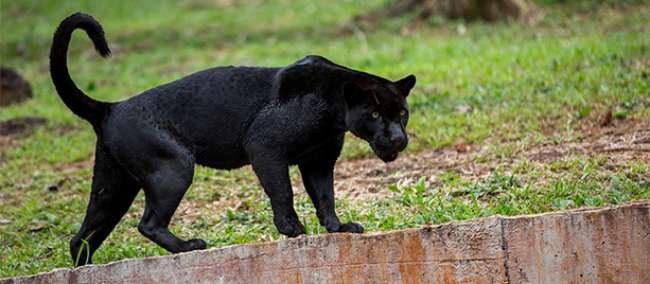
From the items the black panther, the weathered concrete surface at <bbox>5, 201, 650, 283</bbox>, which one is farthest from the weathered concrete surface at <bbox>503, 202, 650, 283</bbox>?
the black panther

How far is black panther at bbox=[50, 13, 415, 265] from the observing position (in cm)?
583

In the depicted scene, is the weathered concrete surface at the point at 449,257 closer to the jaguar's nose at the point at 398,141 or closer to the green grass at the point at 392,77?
the jaguar's nose at the point at 398,141

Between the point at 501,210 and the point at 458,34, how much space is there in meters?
8.34

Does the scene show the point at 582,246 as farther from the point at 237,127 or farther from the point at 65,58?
the point at 65,58

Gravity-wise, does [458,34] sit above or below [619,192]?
above

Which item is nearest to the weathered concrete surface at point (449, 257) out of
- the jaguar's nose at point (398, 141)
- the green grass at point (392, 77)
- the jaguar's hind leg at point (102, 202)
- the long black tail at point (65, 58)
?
the jaguar's nose at point (398, 141)

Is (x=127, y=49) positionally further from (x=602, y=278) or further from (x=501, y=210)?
(x=602, y=278)

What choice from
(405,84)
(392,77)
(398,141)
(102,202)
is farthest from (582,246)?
(392,77)

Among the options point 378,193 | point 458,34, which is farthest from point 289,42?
point 378,193

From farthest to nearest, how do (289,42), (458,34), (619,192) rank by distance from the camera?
(289,42)
(458,34)
(619,192)

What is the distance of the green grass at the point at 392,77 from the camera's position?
7387 millimetres

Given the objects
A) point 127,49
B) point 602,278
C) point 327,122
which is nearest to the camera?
point 602,278

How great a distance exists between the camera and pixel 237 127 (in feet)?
20.0

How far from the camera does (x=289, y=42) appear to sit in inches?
627
